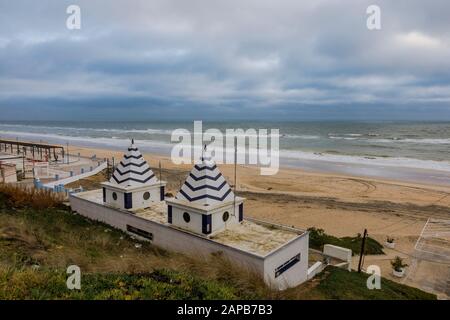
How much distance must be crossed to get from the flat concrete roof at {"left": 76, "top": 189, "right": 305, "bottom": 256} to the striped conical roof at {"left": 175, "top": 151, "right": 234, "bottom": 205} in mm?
1235

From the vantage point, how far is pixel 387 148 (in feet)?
178

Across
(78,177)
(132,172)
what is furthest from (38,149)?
(132,172)

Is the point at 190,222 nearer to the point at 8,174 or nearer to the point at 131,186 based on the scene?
the point at 131,186

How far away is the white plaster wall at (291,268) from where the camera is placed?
965cm

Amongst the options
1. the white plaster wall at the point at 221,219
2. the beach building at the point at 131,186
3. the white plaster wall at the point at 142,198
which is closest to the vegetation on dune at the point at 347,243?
the white plaster wall at the point at 221,219

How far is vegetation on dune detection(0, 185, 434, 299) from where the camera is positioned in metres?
6.12

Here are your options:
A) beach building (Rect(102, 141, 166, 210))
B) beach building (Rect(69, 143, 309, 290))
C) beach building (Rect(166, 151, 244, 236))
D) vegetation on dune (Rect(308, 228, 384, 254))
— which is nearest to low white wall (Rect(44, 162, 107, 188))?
beach building (Rect(102, 141, 166, 210))

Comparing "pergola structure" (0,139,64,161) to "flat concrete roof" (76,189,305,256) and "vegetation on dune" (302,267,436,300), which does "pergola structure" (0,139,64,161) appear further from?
"vegetation on dune" (302,267,436,300)

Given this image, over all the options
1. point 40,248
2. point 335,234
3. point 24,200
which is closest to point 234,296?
point 40,248

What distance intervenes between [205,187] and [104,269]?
14.2 ft

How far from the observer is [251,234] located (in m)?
11.6

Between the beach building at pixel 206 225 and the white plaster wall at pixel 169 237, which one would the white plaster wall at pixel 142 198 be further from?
the white plaster wall at pixel 169 237

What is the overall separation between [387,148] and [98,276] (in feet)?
185
